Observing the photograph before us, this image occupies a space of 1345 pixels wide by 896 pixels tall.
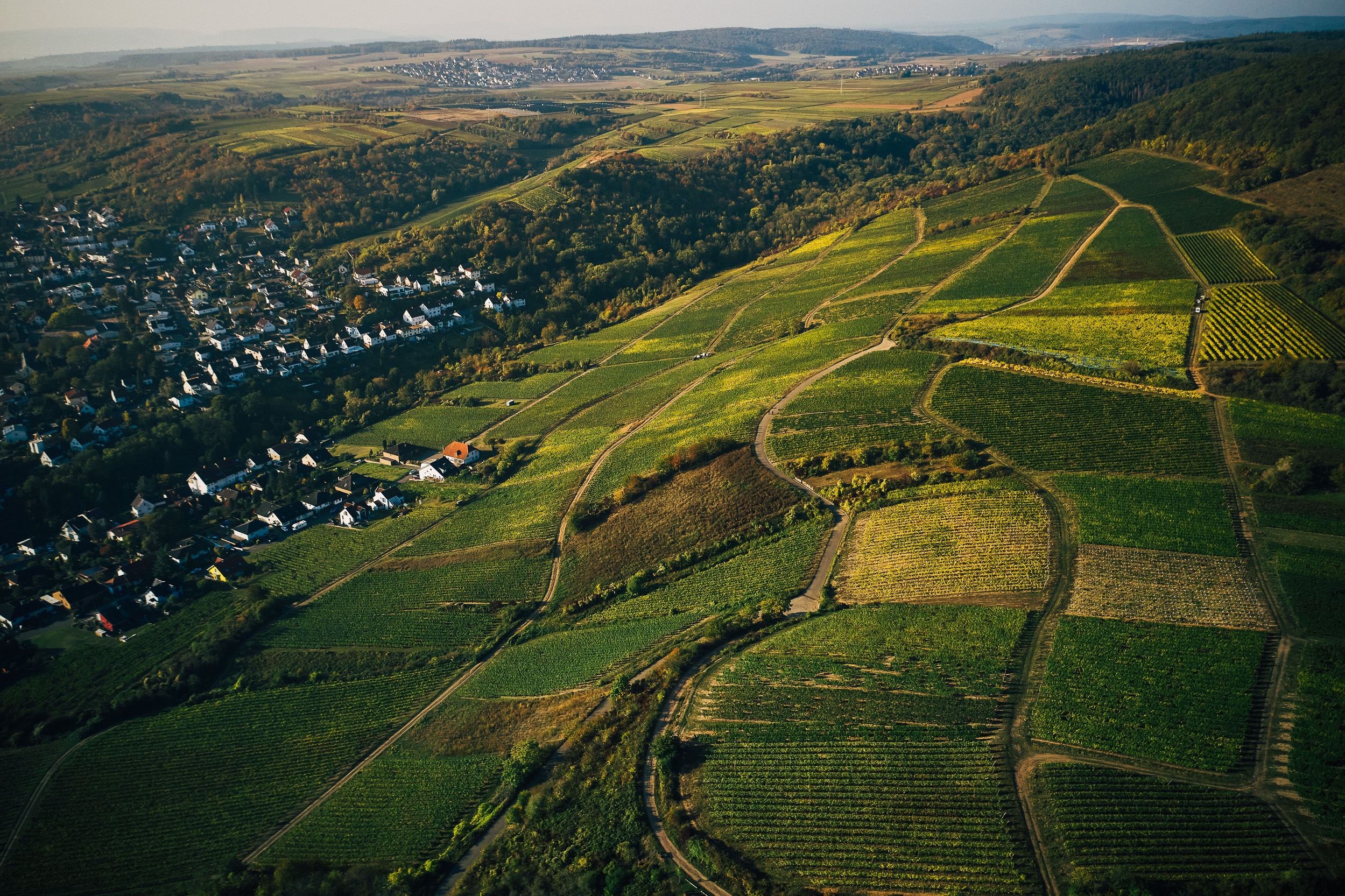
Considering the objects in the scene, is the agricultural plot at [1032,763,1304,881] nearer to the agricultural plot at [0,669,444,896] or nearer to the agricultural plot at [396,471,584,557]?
the agricultural plot at [0,669,444,896]

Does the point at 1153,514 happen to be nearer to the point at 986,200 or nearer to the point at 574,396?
the point at 574,396

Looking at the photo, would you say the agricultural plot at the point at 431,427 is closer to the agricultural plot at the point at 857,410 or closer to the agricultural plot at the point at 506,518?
the agricultural plot at the point at 506,518

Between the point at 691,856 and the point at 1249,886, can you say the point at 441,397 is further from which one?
the point at 1249,886

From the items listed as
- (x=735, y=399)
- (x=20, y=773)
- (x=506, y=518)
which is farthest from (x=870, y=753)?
(x=20, y=773)

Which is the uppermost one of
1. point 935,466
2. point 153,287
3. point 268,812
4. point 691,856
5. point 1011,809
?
point 153,287

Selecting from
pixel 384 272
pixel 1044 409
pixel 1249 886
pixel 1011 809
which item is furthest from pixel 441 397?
pixel 1249 886

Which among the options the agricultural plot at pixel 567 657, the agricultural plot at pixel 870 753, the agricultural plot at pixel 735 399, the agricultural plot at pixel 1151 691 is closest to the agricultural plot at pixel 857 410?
the agricultural plot at pixel 735 399
